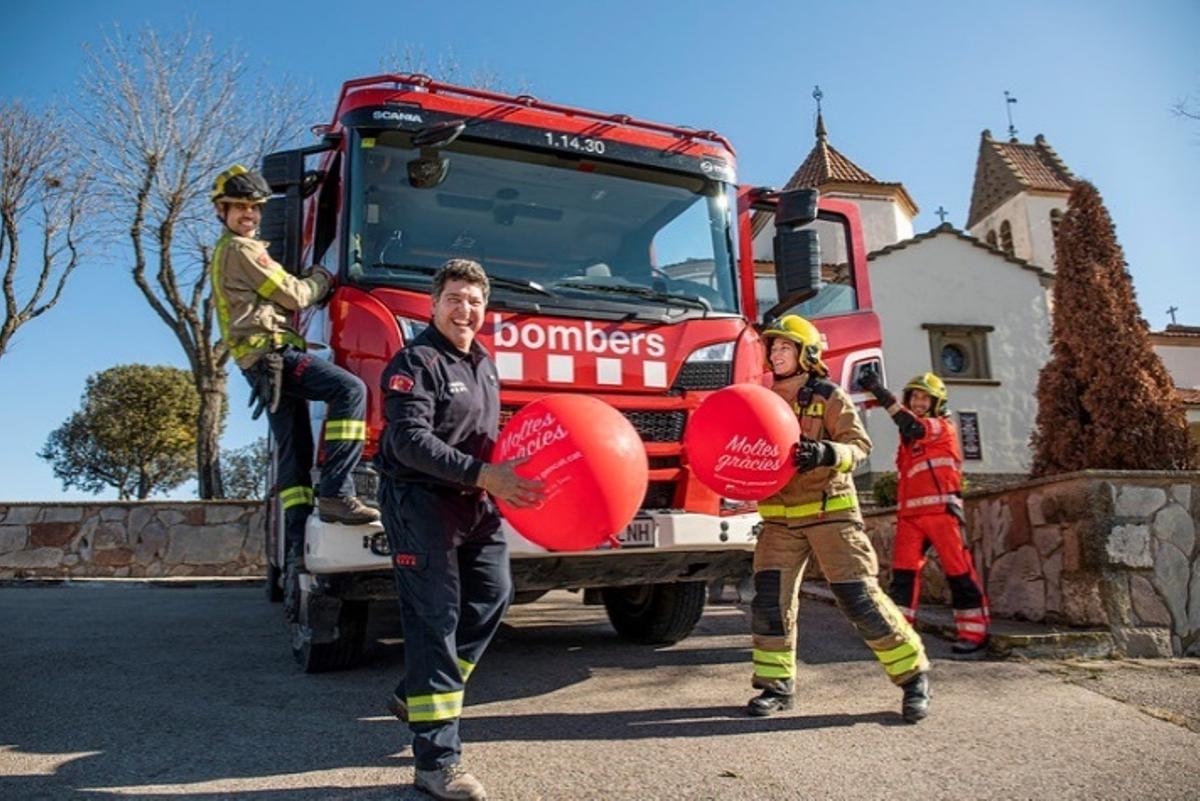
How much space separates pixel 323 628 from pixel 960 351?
24.2 m

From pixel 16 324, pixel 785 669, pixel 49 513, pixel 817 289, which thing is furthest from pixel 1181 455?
pixel 16 324

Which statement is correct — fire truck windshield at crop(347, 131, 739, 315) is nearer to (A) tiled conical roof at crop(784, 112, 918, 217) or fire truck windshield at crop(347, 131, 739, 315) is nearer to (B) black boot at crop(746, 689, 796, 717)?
(B) black boot at crop(746, 689, 796, 717)

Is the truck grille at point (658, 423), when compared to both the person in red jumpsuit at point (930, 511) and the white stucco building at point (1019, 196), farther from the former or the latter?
the white stucco building at point (1019, 196)

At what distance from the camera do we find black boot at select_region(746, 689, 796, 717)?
3.73 metres

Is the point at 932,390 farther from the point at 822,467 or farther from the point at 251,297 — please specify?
the point at 251,297

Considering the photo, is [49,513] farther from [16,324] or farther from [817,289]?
[817,289]

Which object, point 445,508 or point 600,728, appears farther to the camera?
point 600,728

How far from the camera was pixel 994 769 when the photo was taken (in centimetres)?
301

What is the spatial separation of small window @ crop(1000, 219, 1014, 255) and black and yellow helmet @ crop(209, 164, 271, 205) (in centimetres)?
3520

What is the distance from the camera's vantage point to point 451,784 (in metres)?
2.62

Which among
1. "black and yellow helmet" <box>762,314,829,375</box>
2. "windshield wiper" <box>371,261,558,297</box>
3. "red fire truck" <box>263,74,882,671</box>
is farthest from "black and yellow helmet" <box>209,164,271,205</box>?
"black and yellow helmet" <box>762,314,829,375</box>

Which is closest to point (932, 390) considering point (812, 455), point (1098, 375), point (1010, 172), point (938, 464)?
point (938, 464)

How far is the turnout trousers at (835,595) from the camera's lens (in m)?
3.72

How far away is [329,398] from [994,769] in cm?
302
